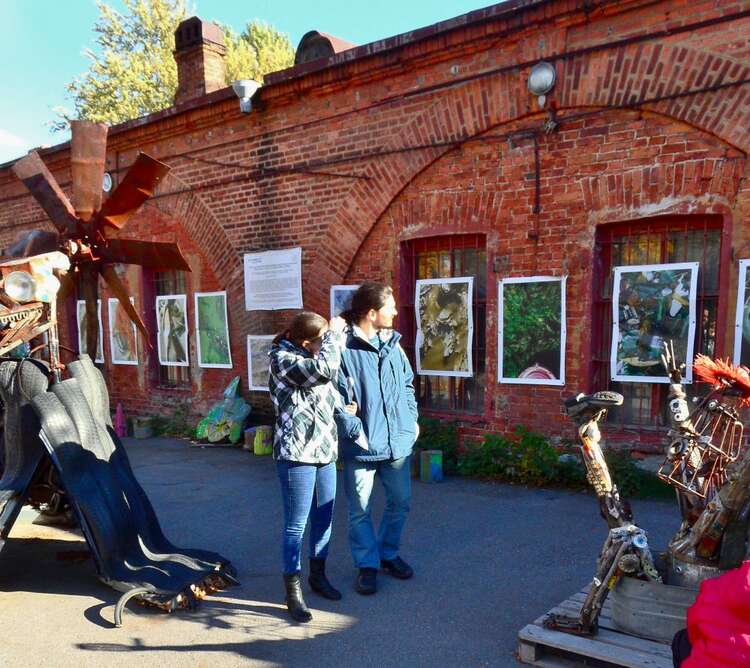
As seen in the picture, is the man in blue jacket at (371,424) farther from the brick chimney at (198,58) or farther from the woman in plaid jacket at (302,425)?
the brick chimney at (198,58)

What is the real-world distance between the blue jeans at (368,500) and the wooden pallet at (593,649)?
1143 mm

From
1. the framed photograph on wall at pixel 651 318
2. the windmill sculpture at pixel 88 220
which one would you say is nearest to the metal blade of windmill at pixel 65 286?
the windmill sculpture at pixel 88 220

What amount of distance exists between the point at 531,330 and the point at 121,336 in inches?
309

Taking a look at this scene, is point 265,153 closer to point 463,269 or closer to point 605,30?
point 463,269

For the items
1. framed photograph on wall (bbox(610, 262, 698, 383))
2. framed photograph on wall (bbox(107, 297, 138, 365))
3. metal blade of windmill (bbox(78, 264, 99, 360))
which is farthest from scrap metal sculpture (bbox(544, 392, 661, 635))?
framed photograph on wall (bbox(107, 297, 138, 365))

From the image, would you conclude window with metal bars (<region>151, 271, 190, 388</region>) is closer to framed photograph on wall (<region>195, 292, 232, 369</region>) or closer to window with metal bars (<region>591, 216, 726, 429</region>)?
framed photograph on wall (<region>195, 292, 232, 369</region>)

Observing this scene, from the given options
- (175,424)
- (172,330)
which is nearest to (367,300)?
(172,330)

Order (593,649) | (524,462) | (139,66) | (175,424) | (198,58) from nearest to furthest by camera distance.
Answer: (593,649) → (524,462) → (175,424) → (198,58) → (139,66)

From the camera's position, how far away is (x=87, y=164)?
5203mm

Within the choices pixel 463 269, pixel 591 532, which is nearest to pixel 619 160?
pixel 463 269

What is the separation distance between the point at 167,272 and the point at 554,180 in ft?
22.9

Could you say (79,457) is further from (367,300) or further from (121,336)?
(121,336)

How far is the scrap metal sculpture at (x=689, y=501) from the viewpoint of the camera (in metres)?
2.85

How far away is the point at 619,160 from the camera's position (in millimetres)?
5992
